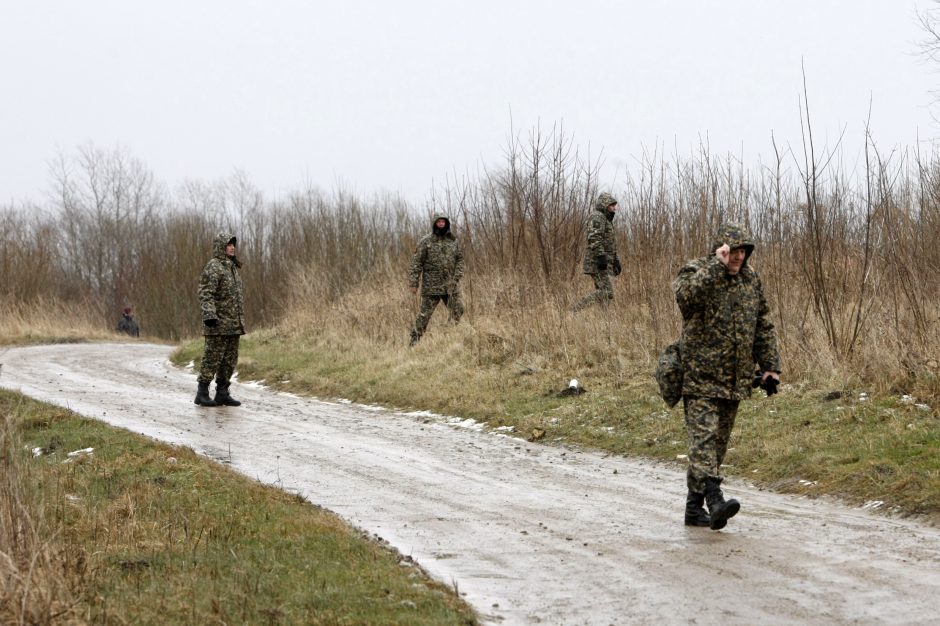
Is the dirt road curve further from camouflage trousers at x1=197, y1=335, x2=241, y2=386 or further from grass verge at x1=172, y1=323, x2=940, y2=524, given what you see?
camouflage trousers at x1=197, y1=335, x2=241, y2=386

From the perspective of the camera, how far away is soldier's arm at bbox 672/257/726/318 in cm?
744

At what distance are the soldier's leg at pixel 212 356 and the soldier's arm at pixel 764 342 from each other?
9.64m

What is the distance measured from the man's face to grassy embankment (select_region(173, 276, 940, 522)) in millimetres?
2340

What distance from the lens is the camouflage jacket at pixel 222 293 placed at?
15.2m

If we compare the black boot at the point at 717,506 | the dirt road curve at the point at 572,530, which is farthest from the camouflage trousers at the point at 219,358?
the black boot at the point at 717,506

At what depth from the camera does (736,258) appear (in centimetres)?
738

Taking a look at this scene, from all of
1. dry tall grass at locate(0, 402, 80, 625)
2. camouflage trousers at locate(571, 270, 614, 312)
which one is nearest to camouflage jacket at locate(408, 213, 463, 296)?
camouflage trousers at locate(571, 270, 614, 312)

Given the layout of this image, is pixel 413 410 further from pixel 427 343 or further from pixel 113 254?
pixel 113 254

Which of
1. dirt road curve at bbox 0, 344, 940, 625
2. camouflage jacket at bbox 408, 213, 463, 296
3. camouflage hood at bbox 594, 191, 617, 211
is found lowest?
dirt road curve at bbox 0, 344, 940, 625

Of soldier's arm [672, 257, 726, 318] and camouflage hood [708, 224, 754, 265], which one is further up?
camouflage hood [708, 224, 754, 265]

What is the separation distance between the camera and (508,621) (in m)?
5.55

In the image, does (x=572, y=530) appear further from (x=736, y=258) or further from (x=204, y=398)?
(x=204, y=398)

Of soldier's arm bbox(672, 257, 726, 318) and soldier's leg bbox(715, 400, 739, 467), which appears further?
soldier's leg bbox(715, 400, 739, 467)

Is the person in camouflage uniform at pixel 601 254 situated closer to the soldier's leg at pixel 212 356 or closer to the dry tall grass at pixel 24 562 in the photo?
the soldier's leg at pixel 212 356
